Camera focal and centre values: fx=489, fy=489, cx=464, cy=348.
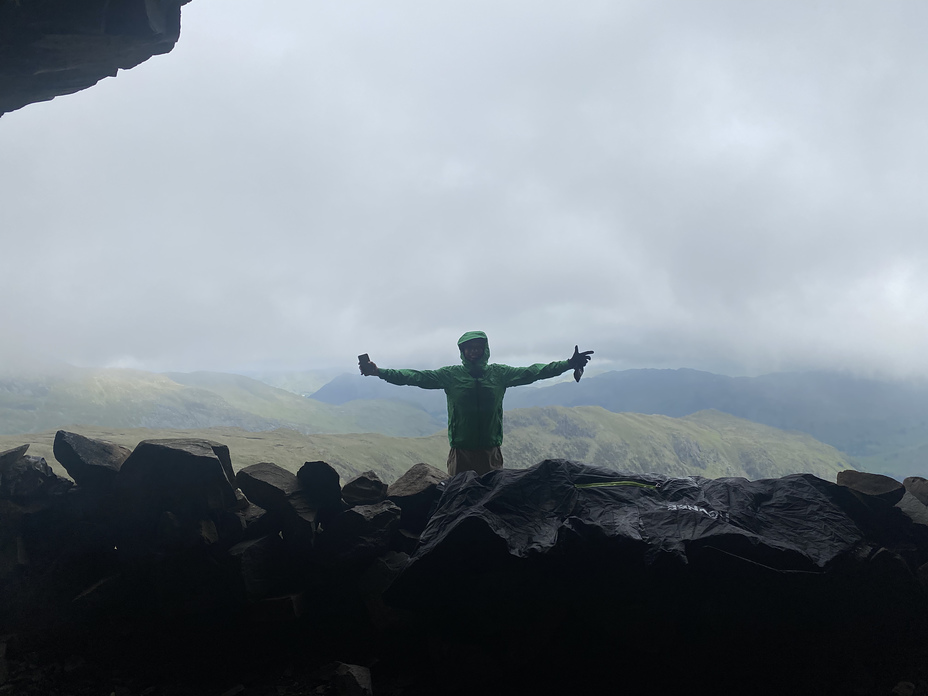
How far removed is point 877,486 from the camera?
23.2 ft

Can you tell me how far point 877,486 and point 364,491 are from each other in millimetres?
7626

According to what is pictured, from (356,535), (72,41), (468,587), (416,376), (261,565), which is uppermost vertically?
(72,41)

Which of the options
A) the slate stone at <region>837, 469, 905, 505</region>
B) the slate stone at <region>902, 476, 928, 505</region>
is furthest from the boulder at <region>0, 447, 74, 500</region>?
the slate stone at <region>902, 476, 928, 505</region>

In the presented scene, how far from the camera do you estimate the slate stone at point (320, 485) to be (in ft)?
24.6

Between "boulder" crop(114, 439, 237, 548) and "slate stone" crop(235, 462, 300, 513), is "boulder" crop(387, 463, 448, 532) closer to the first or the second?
"slate stone" crop(235, 462, 300, 513)

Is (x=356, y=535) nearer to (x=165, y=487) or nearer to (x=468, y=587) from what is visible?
(x=468, y=587)

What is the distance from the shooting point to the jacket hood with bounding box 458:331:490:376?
31.7 ft

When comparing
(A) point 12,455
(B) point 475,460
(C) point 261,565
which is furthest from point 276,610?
(A) point 12,455

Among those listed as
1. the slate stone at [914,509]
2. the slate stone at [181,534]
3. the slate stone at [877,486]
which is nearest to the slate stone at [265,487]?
the slate stone at [181,534]

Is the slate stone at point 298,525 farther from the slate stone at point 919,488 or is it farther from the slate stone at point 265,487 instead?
the slate stone at point 919,488

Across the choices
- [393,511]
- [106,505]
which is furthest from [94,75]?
[393,511]

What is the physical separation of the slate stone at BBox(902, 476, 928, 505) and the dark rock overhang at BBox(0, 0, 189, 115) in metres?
15.3

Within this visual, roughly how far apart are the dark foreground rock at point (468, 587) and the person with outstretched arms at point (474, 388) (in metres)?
1.81

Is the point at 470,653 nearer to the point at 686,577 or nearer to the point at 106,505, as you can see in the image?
the point at 686,577
